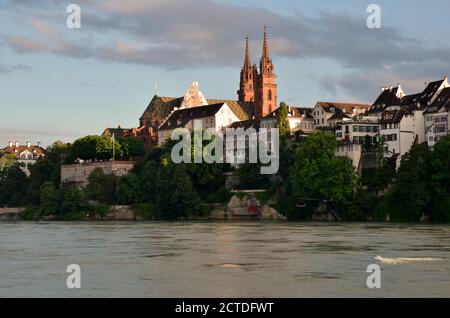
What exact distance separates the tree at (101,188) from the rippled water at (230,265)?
70309 millimetres

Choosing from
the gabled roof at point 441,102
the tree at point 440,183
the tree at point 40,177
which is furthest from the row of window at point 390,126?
the tree at point 40,177

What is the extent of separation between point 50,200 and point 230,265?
330ft

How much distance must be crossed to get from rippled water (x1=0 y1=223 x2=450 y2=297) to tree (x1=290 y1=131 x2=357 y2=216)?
36683mm

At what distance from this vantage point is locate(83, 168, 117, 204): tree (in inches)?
5522

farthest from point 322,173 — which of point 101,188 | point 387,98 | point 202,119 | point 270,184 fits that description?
point 202,119

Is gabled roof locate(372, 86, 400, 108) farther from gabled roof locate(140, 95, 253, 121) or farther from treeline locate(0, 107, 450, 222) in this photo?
gabled roof locate(140, 95, 253, 121)

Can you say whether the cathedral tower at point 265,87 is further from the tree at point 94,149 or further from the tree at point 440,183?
the tree at point 440,183

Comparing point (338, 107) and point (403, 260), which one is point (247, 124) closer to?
point (338, 107)

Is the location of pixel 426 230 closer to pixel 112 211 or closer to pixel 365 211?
pixel 365 211

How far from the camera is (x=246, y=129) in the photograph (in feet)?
486

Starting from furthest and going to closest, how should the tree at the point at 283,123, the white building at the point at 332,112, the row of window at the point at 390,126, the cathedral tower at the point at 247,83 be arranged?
the cathedral tower at the point at 247,83 → the white building at the point at 332,112 → the tree at the point at 283,123 → the row of window at the point at 390,126

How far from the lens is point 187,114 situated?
166000 millimetres

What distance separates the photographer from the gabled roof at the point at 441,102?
389 ft

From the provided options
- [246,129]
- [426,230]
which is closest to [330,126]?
[246,129]
